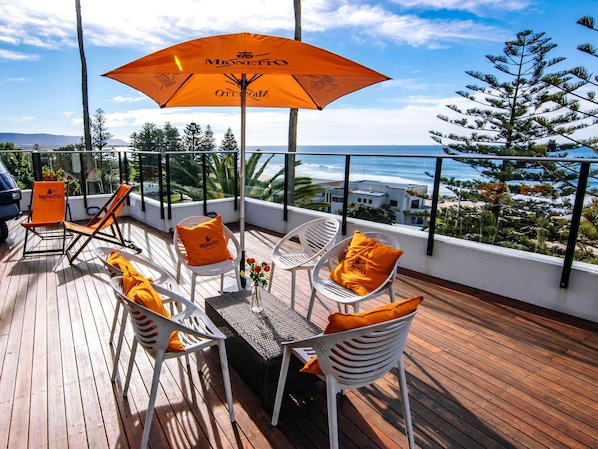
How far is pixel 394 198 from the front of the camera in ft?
15.2

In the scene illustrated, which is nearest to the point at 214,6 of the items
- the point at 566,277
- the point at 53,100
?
the point at 566,277

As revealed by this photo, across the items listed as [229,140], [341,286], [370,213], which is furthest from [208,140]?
[341,286]

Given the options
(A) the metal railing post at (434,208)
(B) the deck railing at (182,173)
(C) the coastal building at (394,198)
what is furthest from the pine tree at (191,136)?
(A) the metal railing post at (434,208)

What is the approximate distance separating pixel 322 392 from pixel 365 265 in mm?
916

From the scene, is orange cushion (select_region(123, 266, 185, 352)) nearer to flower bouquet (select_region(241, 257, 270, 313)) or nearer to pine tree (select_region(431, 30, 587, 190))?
flower bouquet (select_region(241, 257, 270, 313))

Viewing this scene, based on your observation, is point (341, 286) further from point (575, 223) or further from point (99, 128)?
point (99, 128)

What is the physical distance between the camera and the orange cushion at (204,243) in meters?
3.12

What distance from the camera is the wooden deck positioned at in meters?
1.86

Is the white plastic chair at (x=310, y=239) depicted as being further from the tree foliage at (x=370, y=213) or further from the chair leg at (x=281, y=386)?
the chair leg at (x=281, y=386)

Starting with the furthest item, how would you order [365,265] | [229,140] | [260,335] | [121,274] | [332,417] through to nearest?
[229,140]
[365,265]
[260,335]
[121,274]
[332,417]

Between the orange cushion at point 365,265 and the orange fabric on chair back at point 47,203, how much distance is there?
3988mm

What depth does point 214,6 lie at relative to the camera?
922cm

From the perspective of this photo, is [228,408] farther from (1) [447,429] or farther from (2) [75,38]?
(2) [75,38]

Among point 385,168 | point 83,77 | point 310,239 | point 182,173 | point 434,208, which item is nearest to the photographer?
point 310,239
